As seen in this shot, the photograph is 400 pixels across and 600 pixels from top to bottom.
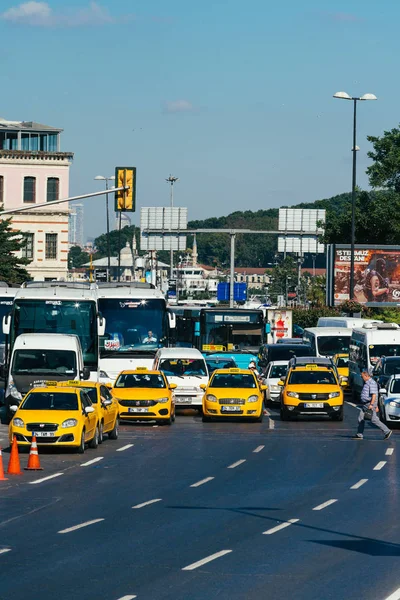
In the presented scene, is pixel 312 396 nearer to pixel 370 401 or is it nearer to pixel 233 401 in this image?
pixel 233 401

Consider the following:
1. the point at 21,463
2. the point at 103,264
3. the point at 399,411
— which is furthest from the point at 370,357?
the point at 103,264

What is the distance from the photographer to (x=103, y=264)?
628 feet

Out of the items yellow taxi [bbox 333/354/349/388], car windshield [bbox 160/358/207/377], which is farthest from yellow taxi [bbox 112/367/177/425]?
yellow taxi [bbox 333/354/349/388]

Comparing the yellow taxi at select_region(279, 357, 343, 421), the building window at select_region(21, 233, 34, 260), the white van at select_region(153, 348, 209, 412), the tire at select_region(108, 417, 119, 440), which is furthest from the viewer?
the building window at select_region(21, 233, 34, 260)

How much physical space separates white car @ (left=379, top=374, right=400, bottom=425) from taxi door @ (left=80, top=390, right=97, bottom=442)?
965 cm

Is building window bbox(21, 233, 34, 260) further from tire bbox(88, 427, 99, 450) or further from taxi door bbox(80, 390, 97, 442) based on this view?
taxi door bbox(80, 390, 97, 442)

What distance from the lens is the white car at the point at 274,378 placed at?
44.6 meters

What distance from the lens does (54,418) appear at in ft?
88.1

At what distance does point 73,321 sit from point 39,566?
25.4 metres

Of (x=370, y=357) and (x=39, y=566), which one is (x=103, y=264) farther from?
(x=39, y=566)

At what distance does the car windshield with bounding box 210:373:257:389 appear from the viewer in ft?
123

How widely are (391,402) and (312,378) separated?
4010mm

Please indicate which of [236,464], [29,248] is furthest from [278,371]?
[29,248]

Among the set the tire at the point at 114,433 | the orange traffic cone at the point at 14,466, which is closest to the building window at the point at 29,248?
the tire at the point at 114,433
